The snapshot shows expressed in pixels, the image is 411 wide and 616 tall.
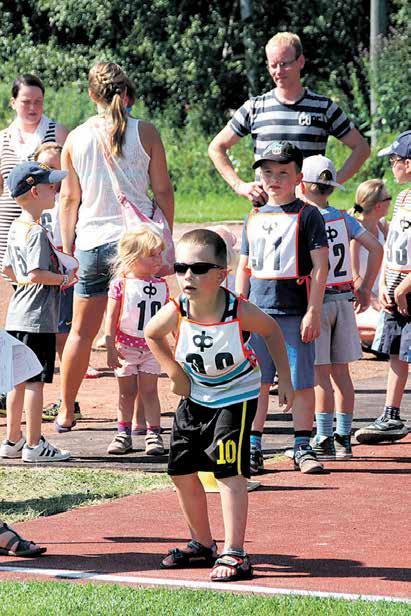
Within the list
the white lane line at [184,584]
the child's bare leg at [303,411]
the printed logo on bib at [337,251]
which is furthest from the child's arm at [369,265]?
the white lane line at [184,584]

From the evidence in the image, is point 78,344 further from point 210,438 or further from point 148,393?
point 210,438

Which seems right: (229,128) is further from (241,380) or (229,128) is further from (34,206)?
(241,380)

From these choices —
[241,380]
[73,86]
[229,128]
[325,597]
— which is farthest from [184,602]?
[73,86]

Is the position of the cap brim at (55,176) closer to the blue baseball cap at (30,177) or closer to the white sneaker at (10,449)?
the blue baseball cap at (30,177)

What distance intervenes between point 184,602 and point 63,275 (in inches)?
143

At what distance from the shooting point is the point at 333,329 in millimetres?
8758

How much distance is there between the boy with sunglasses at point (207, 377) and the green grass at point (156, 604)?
61 centimetres

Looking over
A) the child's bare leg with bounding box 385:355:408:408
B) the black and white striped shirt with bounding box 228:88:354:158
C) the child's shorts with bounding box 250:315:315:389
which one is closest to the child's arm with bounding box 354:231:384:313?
the child's bare leg with bounding box 385:355:408:408

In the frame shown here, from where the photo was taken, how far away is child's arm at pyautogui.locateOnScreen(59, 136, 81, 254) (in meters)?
9.28

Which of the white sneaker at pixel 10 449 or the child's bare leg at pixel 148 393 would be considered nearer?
the white sneaker at pixel 10 449

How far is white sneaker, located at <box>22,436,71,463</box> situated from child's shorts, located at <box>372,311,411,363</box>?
215 centimetres

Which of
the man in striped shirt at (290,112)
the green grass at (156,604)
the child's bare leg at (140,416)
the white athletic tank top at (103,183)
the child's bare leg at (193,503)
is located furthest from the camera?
the child's bare leg at (140,416)

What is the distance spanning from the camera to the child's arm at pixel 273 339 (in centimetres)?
623

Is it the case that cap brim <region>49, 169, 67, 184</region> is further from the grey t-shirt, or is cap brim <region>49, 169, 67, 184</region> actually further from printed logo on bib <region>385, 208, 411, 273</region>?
printed logo on bib <region>385, 208, 411, 273</region>
